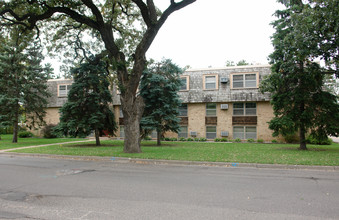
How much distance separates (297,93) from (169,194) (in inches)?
507

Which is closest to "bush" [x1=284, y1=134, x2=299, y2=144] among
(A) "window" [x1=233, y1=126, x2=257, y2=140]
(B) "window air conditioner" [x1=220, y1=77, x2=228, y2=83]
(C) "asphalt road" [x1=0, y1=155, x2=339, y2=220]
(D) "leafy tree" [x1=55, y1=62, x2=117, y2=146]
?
(A) "window" [x1=233, y1=126, x2=257, y2=140]

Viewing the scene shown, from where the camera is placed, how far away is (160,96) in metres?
20.1

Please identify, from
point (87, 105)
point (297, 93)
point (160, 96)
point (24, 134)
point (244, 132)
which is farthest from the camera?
point (24, 134)

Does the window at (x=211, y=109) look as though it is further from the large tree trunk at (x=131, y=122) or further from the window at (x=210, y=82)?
the large tree trunk at (x=131, y=122)

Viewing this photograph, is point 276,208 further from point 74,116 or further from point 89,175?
point 74,116

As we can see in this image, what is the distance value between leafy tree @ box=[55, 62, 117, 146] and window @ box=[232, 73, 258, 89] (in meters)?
12.9

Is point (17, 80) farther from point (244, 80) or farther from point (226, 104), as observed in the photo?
point (244, 80)

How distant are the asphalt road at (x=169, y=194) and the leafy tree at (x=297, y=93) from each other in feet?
23.8

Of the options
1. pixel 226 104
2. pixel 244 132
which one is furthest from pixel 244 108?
pixel 244 132

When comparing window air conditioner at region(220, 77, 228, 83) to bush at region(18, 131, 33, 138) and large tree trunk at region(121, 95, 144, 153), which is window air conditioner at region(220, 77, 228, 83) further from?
bush at region(18, 131, 33, 138)

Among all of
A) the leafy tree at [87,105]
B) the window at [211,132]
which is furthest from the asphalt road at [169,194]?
the window at [211,132]

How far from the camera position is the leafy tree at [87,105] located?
19797 millimetres

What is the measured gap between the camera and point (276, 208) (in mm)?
5168

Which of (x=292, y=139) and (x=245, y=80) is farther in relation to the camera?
(x=245, y=80)
